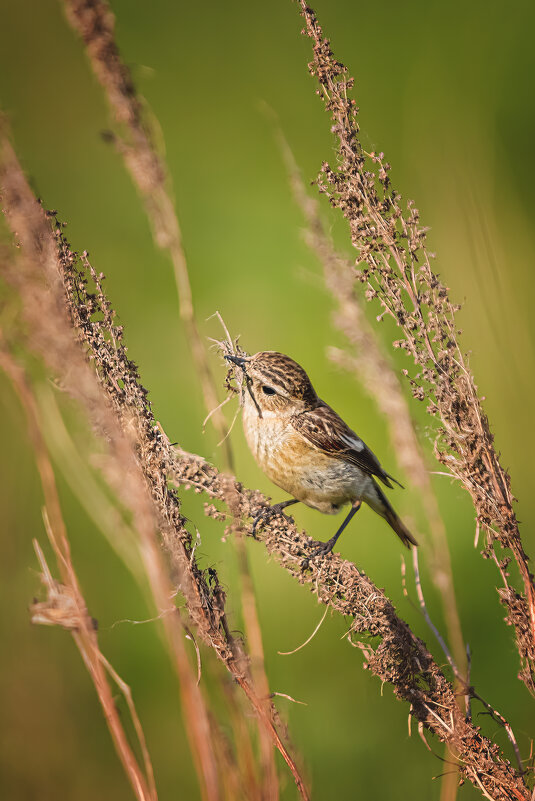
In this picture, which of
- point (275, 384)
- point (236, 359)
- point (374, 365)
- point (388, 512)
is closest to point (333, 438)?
point (275, 384)

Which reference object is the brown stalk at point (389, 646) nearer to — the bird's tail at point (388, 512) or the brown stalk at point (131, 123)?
the brown stalk at point (131, 123)

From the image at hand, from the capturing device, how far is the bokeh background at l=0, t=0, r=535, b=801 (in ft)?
11.1

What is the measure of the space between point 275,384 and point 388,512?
3.42 ft

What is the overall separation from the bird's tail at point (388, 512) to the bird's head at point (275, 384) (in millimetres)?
628

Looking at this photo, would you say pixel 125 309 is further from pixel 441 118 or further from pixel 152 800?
pixel 152 800

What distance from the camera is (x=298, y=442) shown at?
3.53 metres

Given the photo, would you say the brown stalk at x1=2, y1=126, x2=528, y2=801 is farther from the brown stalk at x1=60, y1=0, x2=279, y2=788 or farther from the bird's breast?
the bird's breast

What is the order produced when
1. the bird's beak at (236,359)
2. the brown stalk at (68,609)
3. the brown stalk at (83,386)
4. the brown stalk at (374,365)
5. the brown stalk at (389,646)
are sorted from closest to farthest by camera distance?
the brown stalk at (83,386) → the brown stalk at (68,609) → the brown stalk at (374,365) → the brown stalk at (389,646) → the bird's beak at (236,359)

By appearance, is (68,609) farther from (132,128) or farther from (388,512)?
(388,512)

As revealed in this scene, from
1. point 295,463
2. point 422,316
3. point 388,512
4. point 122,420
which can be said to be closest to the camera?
point 122,420

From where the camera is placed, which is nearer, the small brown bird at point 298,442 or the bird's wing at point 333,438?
the small brown bird at point 298,442

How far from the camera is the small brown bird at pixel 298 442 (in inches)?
137

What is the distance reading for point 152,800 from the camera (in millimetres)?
1347

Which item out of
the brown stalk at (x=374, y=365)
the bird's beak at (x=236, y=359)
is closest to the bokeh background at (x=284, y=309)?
the bird's beak at (x=236, y=359)
